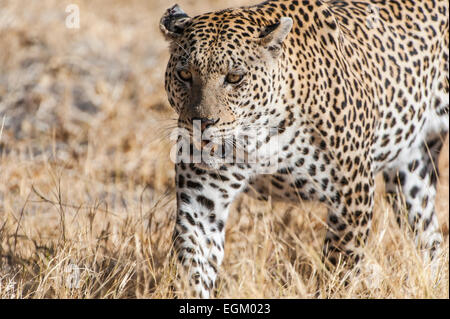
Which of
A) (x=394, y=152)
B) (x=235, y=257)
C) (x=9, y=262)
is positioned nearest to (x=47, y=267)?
(x=9, y=262)

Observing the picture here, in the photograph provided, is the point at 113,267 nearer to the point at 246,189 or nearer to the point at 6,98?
the point at 246,189

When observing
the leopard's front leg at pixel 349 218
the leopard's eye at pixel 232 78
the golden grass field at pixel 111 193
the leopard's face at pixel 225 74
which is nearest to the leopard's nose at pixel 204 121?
the leopard's face at pixel 225 74

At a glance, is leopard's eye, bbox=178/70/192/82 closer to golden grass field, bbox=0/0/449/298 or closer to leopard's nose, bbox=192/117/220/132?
leopard's nose, bbox=192/117/220/132

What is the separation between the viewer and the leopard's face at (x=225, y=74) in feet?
14.2

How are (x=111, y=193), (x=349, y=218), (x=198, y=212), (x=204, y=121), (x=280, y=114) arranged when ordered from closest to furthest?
(x=204, y=121)
(x=280, y=114)
(x=198, y=212)
(x=349, y=218)
(x=111, y=193)

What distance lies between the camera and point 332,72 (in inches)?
190

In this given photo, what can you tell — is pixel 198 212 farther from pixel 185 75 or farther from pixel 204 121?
pixel 185 75

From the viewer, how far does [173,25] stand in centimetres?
472

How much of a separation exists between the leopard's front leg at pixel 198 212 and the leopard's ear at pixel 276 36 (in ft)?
2.40

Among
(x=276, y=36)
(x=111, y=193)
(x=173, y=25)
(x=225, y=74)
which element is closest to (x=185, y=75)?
(x=225, y=74)

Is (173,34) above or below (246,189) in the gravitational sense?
above

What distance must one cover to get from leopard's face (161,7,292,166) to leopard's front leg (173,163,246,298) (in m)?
0.33

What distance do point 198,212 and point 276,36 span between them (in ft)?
3.59

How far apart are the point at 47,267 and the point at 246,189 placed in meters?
1.36
